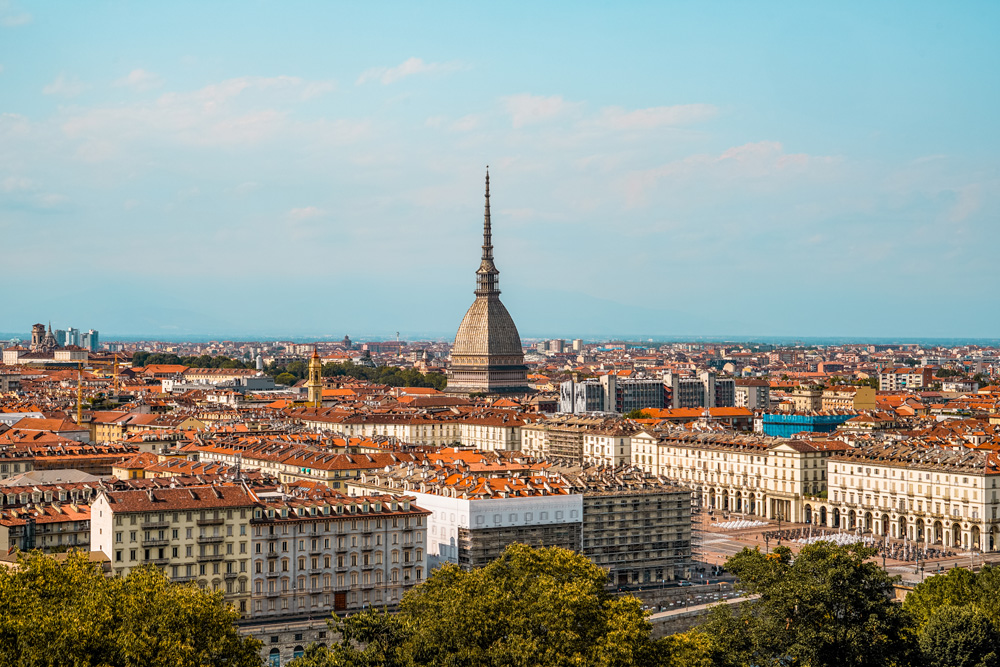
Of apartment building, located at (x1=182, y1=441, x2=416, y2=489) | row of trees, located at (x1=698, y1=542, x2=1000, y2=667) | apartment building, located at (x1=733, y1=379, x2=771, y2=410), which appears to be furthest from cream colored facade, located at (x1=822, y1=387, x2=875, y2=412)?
row of trees, located at (x1=698, y1=542, x2=1000, y2=667)

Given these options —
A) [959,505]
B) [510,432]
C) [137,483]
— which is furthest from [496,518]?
[510,432]

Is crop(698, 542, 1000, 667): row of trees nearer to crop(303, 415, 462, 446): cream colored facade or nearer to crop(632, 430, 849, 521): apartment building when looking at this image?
crop(632, 430, 849, 521): apartment building


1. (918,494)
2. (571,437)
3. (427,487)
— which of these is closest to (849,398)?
(571,437)

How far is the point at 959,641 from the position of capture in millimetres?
41656

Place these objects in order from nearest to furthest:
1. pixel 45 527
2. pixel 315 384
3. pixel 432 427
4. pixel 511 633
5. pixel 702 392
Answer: pixel 511 633
pixel 45 527
pixel 432 427
pixel 315 384
pixel 702 392

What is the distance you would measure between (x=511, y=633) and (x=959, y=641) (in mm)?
12891

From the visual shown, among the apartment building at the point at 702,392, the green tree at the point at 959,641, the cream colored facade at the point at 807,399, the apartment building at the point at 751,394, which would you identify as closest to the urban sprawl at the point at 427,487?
the cream colored facade at the point at 807,399

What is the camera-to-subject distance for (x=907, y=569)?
209 ft

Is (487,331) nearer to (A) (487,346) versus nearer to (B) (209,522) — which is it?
(A) (487,346)

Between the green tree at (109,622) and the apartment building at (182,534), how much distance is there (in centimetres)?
1132

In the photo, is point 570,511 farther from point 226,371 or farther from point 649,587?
point 226,371

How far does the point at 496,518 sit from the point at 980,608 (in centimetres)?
1852

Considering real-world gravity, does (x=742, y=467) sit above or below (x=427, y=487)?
below

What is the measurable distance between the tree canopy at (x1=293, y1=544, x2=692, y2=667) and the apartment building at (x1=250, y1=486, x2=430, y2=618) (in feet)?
41.7
